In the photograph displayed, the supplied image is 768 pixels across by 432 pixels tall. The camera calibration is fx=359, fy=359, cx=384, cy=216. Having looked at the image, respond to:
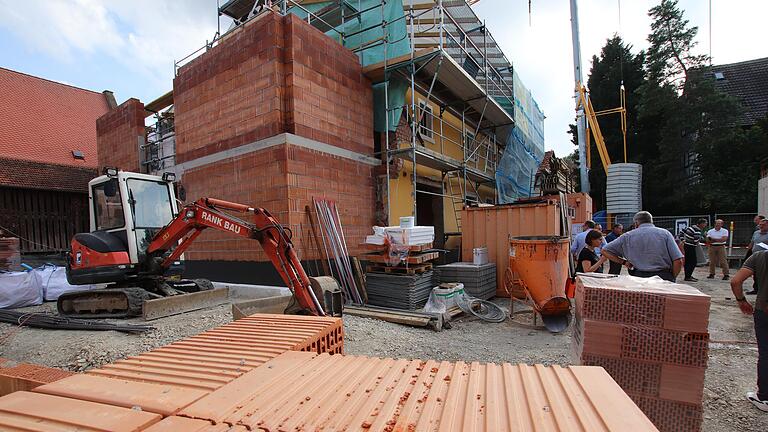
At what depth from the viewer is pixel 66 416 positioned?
51.0 inches

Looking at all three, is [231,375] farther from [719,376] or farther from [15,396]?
[719,376]

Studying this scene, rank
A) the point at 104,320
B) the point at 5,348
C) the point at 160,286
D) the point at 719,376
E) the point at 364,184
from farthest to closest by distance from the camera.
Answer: the point at 364,184, the point at 160,286, the point at 104,320, the point at 5,348, the point at 719,376

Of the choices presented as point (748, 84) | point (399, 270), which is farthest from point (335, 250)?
point (748, 84)

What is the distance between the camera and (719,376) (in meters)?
4.15

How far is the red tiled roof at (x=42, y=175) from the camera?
576 inches

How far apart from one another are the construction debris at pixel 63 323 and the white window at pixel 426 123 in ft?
28.2

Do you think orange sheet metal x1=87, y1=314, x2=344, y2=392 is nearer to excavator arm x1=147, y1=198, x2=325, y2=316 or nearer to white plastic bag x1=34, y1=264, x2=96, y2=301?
excavator arm x1=147, y1=198, x2=325, y2=316

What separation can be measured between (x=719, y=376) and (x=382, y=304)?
16.8 ft

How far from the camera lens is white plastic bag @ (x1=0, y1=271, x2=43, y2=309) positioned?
26.5 feet

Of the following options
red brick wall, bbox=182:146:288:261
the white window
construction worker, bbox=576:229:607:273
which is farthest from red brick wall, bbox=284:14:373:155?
construction worker, bbox=576:229:607:273

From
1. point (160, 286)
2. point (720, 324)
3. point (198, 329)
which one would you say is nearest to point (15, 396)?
point (198, 329)

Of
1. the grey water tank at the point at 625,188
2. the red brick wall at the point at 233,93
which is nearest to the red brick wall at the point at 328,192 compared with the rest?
the red brick wall at the point at 233,93

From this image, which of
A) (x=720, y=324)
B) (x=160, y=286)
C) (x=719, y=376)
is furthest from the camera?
(x=160, y=286)

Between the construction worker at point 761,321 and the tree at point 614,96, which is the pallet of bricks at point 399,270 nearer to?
the construction worker at point 761,321
